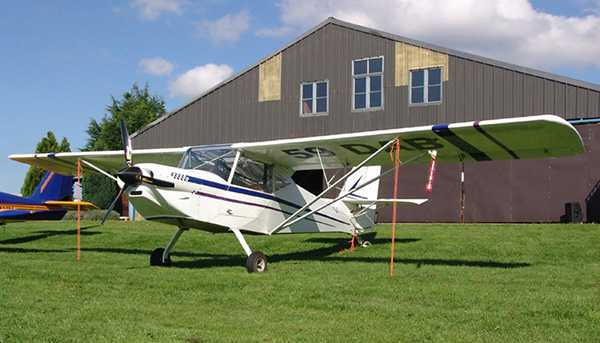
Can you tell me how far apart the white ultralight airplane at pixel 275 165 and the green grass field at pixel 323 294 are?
876 millimetres

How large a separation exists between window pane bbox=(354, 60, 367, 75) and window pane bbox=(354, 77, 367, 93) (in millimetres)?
266

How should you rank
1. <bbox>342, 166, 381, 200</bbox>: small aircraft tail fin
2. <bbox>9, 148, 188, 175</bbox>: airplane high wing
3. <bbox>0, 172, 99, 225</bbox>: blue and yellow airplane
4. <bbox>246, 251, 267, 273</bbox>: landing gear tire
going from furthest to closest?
<bbox>0, 172, 99, 225</bbox>: blue and yellow airplane → <bbox>342, 166, 381, 200</bbox>: small aircraft tail fin → <bbox>9, 148, 188, 175</bbox>: airplane high wing → <bbox>246, 251, 267, 273</bbox>: landing gear tire

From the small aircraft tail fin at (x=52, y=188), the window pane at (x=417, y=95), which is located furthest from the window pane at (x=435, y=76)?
the small aircraft tail fin at (x=52, y=188)

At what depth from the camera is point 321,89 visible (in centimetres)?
2305

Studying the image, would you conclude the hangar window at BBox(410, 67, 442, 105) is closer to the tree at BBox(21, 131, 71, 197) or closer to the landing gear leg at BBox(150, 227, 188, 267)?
the landing gear leg at BBox(150, 227, 188, 267)

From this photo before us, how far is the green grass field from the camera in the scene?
4.98 meters

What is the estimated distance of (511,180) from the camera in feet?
65.4

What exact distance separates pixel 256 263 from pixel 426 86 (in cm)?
1368

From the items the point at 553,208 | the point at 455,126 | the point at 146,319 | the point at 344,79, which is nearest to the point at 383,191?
the point at 344,79

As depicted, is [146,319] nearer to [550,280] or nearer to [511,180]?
[550,280]

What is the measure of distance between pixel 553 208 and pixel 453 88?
545 centimetres

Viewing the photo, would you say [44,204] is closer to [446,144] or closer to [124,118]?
[446,144]

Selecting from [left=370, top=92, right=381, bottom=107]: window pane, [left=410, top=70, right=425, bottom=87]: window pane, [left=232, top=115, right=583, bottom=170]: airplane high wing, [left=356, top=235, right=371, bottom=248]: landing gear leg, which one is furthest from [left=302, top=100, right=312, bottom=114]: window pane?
[left=232, top=115, right=583, bottom=170]: airplane high wing

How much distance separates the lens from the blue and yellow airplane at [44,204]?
17.1m
